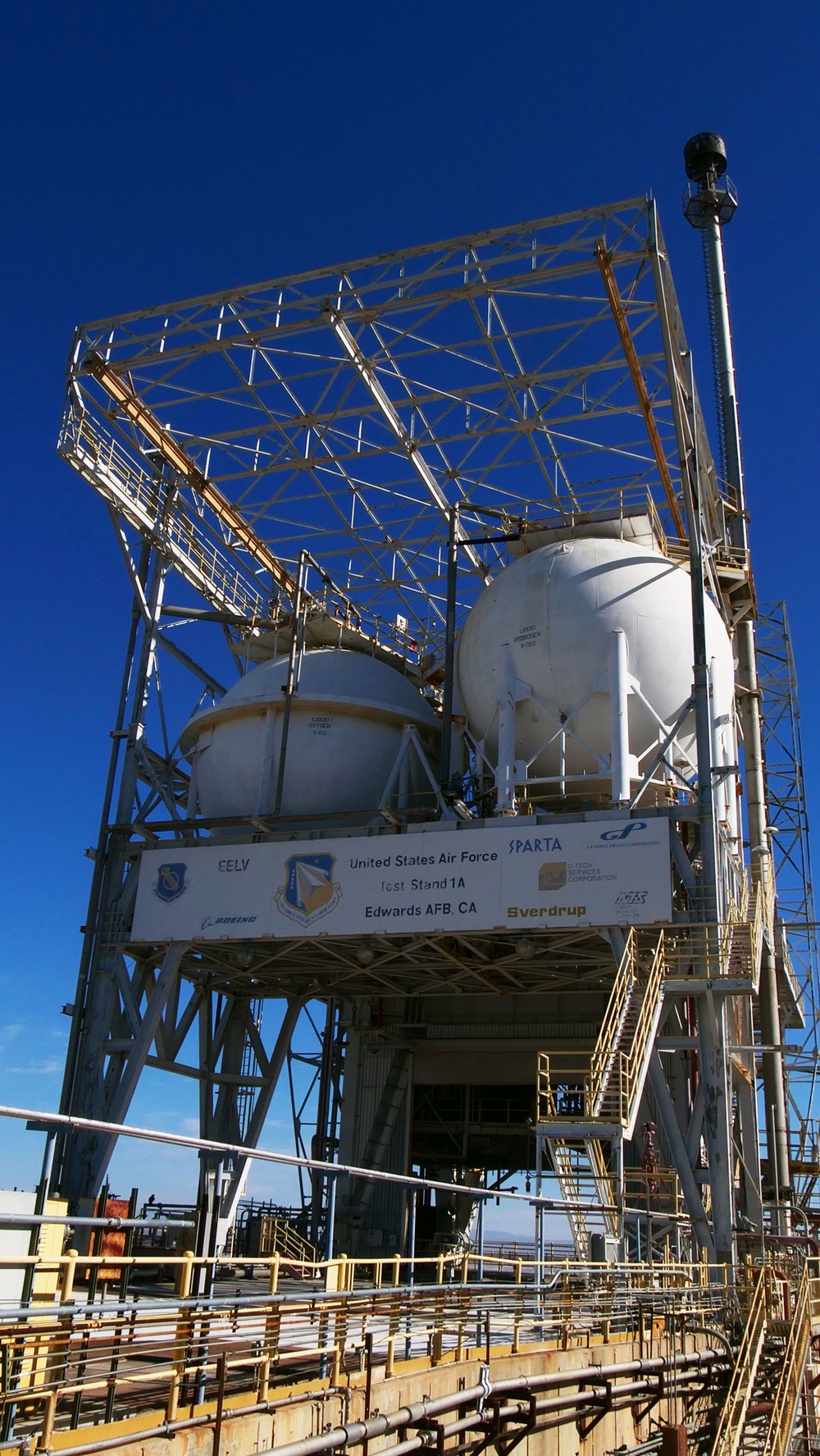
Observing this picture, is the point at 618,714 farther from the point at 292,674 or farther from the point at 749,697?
the point at 749,697

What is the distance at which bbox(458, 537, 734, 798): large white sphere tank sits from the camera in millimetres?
25406

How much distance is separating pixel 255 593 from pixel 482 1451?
2780cm

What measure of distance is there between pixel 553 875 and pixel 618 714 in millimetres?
3502

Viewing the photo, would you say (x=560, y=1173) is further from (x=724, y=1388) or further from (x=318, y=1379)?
(x=318, y=1379)

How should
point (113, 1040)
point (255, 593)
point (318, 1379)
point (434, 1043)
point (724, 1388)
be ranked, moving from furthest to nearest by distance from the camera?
1. point (255, 593)
2. point (434, 1043)
3. point (113, 1040)
4. point (724, 1388)
5. point (318, 1379)

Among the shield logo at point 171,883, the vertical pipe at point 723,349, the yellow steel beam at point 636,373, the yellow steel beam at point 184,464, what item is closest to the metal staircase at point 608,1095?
the shield logo at point 171,883

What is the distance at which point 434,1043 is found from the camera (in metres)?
31.8

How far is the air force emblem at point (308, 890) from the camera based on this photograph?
82.5 feet

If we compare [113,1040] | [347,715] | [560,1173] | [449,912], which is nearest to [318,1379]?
[560,1173]

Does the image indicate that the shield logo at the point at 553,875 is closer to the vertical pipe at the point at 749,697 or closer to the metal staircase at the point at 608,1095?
the metal staircase at the point at 608,1095

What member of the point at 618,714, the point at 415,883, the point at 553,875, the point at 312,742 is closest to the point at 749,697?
the point at 618,714

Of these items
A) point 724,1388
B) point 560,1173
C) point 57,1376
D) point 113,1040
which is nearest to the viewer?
point 57,1376

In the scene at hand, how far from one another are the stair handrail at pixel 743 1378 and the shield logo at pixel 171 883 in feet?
45.2

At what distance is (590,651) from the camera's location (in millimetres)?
25359
